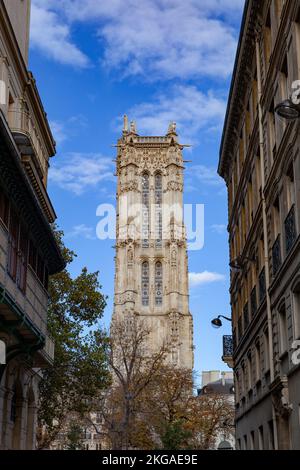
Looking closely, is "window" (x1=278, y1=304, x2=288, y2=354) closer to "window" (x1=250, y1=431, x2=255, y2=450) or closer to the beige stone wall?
"window" (x1=250, y1=431, x2=255, y2=450)

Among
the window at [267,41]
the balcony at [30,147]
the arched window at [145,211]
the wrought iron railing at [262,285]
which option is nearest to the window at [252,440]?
the wrought iron railing at [262,285]

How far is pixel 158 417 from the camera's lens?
56.5 m

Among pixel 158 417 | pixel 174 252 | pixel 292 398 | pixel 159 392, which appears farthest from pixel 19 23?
pixel 174 252

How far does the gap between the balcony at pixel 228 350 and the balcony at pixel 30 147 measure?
34.9 feet

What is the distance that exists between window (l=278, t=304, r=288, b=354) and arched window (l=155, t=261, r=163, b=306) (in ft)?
297

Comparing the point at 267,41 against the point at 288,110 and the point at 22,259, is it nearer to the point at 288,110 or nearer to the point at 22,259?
the point at 288,110

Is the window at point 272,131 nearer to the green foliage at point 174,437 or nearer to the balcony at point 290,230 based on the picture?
the balcony at point 290,230

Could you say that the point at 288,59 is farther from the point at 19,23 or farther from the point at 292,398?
the point at 19,23

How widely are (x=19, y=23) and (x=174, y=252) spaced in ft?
282

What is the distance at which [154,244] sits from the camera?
4459 inches

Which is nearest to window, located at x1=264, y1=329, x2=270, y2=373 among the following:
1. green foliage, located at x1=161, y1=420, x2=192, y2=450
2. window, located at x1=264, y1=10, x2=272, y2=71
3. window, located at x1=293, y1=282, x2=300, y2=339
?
window, located at x1=293, y1=282, x2=300, y2=339

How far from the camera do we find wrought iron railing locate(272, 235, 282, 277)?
21.2m

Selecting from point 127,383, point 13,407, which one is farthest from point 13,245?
point 127,383
